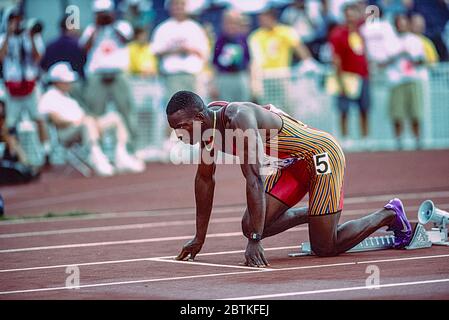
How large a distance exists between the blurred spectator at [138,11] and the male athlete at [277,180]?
15.8 m

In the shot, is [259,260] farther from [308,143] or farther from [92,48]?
[92,48]

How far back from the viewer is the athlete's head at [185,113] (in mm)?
9758

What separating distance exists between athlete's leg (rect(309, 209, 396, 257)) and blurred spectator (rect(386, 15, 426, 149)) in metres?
13.6

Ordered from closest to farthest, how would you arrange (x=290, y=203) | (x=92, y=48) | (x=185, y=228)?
(x=290, y=203) → (x=185, y=228) → (x=92, y=48)

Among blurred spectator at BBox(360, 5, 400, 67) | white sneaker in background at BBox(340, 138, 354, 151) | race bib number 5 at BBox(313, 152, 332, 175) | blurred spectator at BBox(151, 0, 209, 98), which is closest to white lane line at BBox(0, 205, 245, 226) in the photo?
race bib number 5 at BBox(313, 152, 332, 175)

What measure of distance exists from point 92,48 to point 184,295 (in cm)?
1380

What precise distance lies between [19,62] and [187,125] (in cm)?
1261

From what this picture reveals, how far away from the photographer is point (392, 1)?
2575 cm

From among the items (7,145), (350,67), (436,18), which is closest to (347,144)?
(350,67)

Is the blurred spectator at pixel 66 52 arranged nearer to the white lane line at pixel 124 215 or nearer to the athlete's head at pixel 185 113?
the white lane line at pixel 124 215

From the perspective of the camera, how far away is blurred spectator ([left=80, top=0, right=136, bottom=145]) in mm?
21672

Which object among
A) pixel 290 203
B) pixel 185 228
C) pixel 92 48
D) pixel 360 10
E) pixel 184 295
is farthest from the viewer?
pixel 360 10

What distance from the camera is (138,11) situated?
26.3 m
